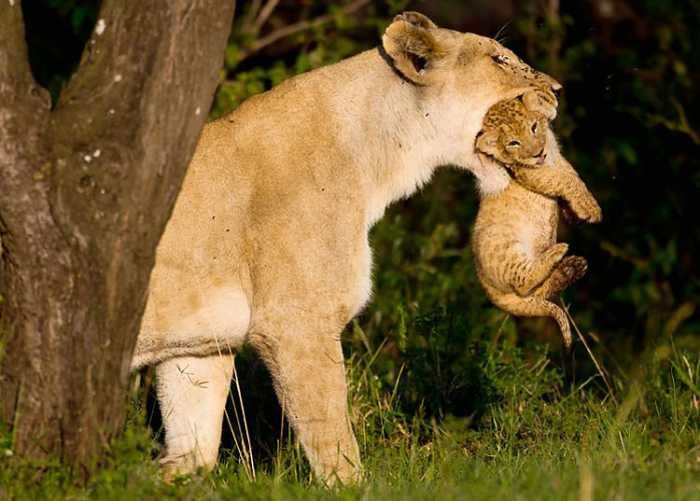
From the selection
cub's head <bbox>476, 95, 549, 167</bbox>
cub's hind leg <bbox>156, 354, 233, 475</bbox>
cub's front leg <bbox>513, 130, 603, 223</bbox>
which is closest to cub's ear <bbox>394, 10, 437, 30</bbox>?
cub's head <bbox>476, 95, 549, 167</bbox>

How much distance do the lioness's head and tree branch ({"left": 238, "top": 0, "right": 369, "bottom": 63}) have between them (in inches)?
134

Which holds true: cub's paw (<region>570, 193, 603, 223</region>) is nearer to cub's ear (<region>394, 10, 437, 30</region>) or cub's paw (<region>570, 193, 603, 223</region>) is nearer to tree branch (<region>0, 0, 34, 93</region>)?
cub's ear (<region>394, 10, 437, 30</region>)

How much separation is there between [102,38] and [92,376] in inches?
40.0

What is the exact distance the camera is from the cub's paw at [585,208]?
5277 mm

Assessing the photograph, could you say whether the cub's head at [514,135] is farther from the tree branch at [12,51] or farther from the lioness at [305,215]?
the tree branch at [12,51]

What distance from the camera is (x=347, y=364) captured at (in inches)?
252

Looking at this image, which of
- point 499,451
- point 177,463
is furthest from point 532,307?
point 177,463

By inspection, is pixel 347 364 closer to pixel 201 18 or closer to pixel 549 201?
pixel 549 201

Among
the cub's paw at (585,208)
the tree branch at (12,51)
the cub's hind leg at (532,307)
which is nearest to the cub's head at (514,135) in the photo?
the cub's paw at (585,208)

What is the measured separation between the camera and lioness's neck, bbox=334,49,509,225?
520cm

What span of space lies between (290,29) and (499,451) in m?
4.24

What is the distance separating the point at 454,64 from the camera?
5305 mm

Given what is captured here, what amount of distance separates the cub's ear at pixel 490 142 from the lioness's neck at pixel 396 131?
0.05 m

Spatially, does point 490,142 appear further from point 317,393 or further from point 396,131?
point 317,393
